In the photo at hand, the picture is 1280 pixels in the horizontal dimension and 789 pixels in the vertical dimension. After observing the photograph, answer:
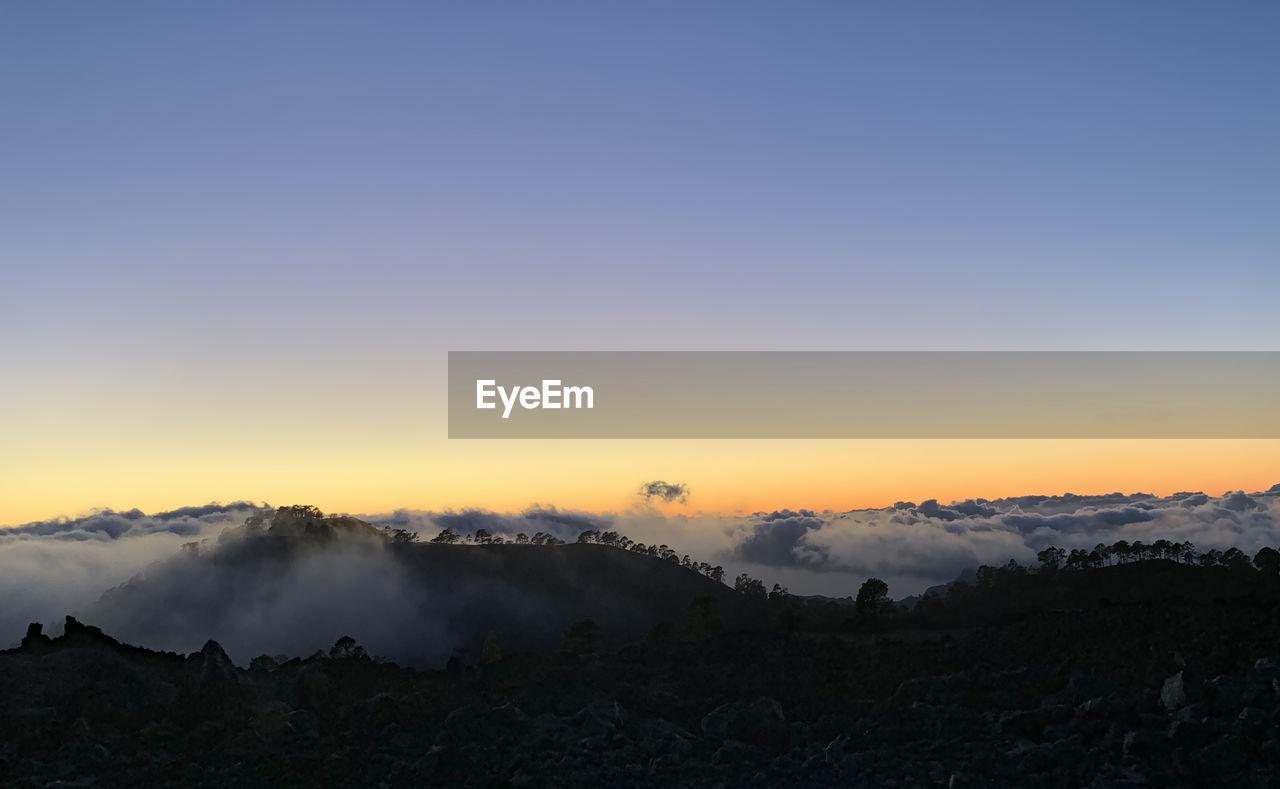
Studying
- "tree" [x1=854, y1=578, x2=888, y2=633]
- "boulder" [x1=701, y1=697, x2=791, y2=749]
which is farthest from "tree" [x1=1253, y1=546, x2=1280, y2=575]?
"boulder" [x1=701, y1=697, x2=791, y2=749]

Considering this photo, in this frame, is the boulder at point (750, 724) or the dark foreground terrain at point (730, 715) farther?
the boulder at point (750, 724)

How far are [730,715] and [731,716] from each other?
0.16m

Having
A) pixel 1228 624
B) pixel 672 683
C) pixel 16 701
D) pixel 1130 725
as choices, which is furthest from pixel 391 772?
pixel 1228 624

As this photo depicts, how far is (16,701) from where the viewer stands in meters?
61.2

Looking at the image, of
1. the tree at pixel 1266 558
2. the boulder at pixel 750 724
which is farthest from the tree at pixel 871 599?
the boulder at pixel 750 724

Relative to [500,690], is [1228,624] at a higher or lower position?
higher

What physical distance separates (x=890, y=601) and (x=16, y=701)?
405ft

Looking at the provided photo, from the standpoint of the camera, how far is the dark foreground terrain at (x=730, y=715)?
41.5 m

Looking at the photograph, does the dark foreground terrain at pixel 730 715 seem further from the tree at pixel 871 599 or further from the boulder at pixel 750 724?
the tree at pixel 871 599

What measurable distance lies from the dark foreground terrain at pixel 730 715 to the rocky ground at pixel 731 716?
0.47 ft

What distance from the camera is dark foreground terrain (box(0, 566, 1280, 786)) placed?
41500mm

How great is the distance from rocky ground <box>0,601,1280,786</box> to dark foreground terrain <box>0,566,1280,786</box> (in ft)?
0.47

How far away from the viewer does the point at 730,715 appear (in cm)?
5272

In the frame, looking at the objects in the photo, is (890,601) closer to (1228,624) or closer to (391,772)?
(1228,624)
